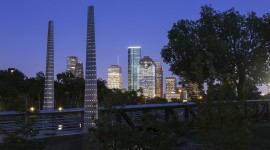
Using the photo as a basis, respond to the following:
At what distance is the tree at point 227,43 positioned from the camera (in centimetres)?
3033

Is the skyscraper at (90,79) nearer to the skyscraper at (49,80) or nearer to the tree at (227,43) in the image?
the skyscraper at (49,80)

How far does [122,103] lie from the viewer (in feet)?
29.9

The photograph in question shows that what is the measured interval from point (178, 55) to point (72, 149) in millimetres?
18636

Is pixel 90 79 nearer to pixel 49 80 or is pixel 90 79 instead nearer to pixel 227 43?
pixel 49 80

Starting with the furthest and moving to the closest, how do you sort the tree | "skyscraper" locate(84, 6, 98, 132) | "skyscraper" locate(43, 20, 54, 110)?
1. the tree
2. "skyscraper" locate(43, 20, 54, 110)
3. "skyscraper" locate(84, 6, 98, 132)

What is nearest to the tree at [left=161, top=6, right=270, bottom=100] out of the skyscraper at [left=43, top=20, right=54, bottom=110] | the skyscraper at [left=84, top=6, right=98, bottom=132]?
the skyscraper at [left=43, top=20, right=54, bottom=110]

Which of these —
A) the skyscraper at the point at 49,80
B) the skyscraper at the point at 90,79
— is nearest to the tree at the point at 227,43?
the skyscraper at the point at 49,80

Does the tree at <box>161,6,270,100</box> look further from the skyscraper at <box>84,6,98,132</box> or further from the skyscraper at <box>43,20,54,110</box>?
the skyscraper at <box>84,6,98,132</box>

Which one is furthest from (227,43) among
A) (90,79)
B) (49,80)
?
(90,79)

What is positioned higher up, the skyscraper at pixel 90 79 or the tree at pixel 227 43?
the tree at pixel 227 43

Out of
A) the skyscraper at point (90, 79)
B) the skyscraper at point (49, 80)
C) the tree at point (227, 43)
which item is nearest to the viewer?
the skyscraper at point (90, 79)

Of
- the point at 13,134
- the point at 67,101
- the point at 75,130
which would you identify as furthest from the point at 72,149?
the point at 67,101

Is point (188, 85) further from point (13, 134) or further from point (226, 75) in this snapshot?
point (13, 134)

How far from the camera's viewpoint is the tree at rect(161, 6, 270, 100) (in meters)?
30.3
